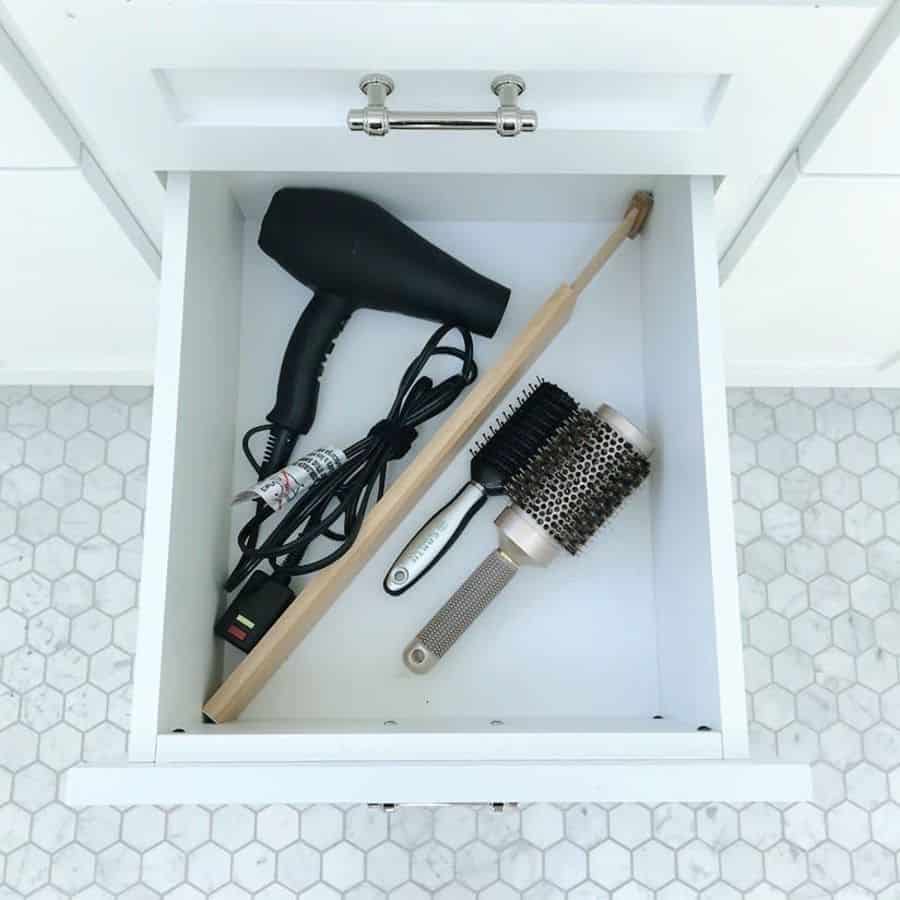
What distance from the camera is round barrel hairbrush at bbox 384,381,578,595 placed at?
2.17ft

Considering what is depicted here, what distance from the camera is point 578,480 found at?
24.9 inches

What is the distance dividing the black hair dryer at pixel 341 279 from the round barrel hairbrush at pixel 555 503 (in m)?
0.11

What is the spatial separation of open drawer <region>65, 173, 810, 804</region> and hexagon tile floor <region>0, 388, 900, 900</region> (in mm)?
314

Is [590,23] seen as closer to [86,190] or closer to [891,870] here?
[86,190]

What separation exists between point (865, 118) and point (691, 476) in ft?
0.69

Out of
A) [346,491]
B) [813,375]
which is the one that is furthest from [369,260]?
[813,375]

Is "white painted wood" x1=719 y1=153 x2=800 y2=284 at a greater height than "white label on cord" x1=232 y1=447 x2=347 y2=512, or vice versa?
"white painted wood" x1=719 y1=153 x2=800 y2=284

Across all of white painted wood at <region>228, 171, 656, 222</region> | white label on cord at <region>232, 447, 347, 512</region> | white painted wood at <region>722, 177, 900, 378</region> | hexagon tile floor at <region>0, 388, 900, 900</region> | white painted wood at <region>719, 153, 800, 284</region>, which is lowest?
hexagon tile floor at <region>0, 388, 900, 900</region>

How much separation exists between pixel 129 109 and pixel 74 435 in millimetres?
576

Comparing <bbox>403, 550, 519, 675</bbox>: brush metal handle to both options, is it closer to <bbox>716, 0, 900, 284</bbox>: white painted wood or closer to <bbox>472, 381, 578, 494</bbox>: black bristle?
<bbox>472, 381, 578, 494</bbox>: black bristle

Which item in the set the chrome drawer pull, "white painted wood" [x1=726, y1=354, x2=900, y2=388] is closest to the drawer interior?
the chrome drawer pull

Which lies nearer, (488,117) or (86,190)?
(488,117)

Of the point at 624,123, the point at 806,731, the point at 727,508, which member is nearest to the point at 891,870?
the point at 806,731

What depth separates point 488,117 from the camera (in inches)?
18.3
